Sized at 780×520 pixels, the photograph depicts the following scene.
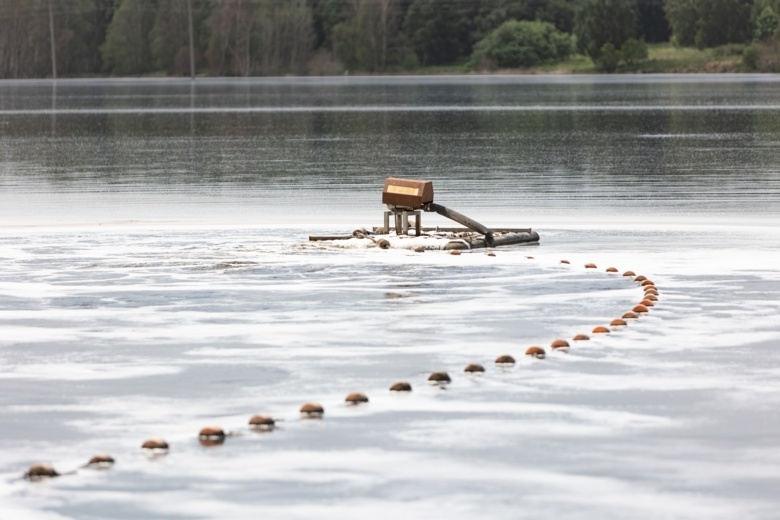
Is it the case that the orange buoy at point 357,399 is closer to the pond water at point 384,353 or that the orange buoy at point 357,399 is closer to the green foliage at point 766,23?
the pond water at point 384,353

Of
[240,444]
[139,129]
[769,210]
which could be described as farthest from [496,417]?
[139,129]

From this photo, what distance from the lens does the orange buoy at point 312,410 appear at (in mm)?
9508

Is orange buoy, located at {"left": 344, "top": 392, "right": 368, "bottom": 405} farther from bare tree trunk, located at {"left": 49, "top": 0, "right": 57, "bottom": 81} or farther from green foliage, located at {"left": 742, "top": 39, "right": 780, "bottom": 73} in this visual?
bare tree trunk, located at {"left": 49, "top": 0, "right": 57, "bottom": 81}

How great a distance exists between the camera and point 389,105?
77.5 metres

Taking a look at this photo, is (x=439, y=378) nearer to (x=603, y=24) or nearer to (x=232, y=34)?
(x=603, y=24)

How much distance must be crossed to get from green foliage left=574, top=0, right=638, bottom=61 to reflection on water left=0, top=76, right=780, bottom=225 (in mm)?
78374

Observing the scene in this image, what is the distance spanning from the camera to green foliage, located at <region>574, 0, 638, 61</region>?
145 metres

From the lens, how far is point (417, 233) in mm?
18391

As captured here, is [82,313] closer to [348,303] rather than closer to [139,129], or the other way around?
[348,303]

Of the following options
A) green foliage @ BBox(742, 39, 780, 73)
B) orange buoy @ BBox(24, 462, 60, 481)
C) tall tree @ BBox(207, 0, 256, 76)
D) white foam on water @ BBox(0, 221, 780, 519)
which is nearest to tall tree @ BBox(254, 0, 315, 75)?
tall tree @ BBox(207, 0, 256, 76)

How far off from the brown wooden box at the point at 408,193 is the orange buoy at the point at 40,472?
9.86 meters

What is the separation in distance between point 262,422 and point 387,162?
991 inches

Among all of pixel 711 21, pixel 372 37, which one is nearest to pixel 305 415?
pixel 711 21

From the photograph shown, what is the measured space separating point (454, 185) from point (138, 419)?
18.5m
